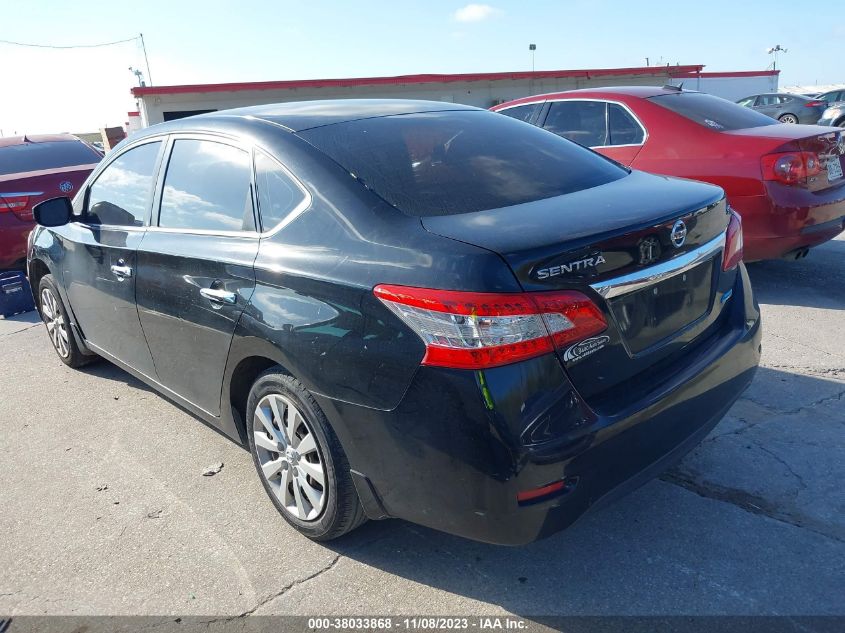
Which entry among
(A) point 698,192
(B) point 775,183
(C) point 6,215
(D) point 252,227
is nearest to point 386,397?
(D) point 252,227

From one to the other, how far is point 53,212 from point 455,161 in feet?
8.63

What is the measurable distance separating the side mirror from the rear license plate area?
3442 millimetres

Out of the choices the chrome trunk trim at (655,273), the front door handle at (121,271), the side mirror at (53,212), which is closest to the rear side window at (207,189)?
the front door handle at (121,271)

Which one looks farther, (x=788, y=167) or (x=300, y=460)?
(x=788, y=167)

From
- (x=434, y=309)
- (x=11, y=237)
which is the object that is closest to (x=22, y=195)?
(x=11, y=237)

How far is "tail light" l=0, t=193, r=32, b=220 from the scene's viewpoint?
23.1 feet

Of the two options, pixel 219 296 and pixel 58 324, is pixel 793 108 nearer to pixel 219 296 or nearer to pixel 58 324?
pixel 58 324

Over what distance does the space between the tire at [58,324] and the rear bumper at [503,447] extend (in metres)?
3.19

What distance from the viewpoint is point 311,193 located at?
2.66 meters

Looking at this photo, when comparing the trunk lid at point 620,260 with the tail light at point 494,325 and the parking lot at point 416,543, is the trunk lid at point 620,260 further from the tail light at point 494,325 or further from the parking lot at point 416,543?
the parking lot at point 416,543

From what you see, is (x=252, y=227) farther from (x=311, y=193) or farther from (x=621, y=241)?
(x=621, y=241)

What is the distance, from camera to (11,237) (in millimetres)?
7070

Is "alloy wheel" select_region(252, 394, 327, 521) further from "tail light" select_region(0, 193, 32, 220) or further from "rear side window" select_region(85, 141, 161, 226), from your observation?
"tail light" select_region(0, 193, 32, 220)

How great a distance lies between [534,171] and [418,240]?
96 cm
